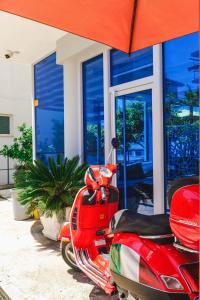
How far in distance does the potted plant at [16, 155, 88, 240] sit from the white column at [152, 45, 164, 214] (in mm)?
1162

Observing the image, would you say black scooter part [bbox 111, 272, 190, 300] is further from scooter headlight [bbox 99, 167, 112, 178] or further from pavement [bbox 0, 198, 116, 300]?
scooter headlight [bbox 99, 167, 112, 178]

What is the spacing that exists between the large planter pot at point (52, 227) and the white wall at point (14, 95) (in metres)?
6.89

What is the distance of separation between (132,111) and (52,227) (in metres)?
2.03

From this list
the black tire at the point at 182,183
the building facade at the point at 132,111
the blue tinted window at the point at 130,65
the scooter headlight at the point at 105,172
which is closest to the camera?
the black tire at the point at 182,183

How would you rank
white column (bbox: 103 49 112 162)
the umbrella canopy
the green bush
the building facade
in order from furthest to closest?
the green bush
white column (bbox: 103 49 112 162)
the building facade
the umbrella canopy

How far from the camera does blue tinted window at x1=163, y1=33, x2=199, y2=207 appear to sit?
3.66 m

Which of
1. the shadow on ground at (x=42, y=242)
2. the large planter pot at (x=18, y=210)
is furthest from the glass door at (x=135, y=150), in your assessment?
the large planter pot at (x=18, y=210)

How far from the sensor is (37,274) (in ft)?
11.2

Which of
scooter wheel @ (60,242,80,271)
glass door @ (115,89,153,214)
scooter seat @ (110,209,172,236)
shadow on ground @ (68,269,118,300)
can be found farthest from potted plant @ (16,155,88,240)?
scooter seat @ (110,209,172,236)

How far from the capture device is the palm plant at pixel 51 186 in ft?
14.4

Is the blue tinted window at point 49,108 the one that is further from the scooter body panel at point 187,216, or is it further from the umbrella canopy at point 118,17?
the scooter body panel at point 187,216

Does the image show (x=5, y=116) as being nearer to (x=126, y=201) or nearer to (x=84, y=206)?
(x=126, y=201)

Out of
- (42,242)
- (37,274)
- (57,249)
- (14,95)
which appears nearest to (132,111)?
(57,249)

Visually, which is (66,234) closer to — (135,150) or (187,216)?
(135,150)
